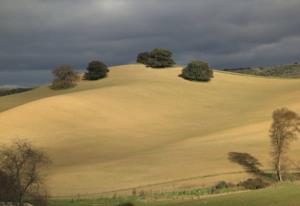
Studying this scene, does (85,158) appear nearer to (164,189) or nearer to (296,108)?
(164,189)

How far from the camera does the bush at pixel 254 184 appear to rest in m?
53.6

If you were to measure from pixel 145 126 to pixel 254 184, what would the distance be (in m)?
43.6

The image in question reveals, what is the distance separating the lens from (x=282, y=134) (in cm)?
6456

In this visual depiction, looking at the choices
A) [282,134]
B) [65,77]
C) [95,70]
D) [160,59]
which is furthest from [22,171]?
[160,59]

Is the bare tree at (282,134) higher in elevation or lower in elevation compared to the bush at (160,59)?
→ lower

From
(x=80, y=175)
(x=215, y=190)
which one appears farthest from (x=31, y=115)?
(x=215, y=190)

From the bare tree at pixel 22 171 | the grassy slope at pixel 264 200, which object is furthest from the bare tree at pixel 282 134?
the bare tree at pixel 22 171

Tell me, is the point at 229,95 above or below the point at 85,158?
above

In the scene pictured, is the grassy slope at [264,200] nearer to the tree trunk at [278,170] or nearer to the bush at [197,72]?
the tree trunk at [278,170]

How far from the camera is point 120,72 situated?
151 metres

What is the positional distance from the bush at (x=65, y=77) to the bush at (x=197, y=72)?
26.2 m

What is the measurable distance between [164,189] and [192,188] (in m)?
2.68

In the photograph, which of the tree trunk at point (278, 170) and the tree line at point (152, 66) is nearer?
the tree trunk at point (278, 170)

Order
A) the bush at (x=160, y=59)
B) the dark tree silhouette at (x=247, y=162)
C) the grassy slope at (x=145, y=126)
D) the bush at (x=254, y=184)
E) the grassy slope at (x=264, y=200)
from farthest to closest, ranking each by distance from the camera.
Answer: the bush at (x=160, y=59)
the grassy slope at (x=145, y=126)
the dark tree silhouette at (x=247, y=162)
the bush at (x=254, y=184)
the grassy slope at (x=264, y=200)
